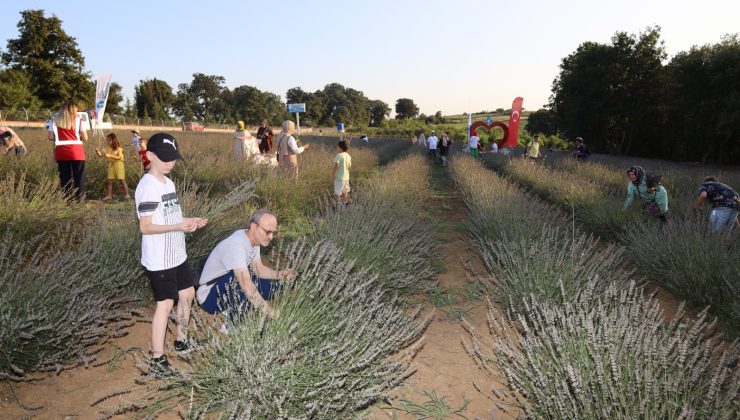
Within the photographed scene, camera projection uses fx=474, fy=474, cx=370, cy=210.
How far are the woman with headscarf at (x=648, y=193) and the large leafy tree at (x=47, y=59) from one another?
47211 millimetres

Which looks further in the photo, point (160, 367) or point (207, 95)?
point (207, 95)

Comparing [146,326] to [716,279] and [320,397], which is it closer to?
[320,397]

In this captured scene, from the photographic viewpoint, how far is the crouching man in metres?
2.75

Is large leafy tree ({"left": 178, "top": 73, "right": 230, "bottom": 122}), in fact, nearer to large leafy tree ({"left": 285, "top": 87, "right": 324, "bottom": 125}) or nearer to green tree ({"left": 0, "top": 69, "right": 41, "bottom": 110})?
large leafy tree ({"left": 285, "top": 87, "right": 324, "bottom": 125})

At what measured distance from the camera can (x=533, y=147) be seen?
16.3 metres

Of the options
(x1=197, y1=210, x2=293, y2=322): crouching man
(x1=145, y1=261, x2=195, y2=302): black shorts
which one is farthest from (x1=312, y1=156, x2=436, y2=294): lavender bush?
(x1=145, y1=261, x2=195, y2=302): black shorts

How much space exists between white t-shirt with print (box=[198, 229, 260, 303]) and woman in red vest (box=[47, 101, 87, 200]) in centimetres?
385

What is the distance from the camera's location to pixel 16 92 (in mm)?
36188

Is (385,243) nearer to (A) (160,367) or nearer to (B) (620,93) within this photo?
(A) (160,367)

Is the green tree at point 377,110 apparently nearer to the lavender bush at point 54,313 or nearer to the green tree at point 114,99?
the green tree at point 114,99

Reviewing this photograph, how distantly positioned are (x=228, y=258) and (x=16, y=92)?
142ft

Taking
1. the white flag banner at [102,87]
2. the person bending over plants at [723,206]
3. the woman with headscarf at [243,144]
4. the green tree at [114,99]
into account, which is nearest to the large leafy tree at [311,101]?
the green tree at [114,99]

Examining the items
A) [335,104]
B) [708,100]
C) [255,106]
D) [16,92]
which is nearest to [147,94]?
[255,106]

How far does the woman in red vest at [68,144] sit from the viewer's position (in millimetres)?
5984
